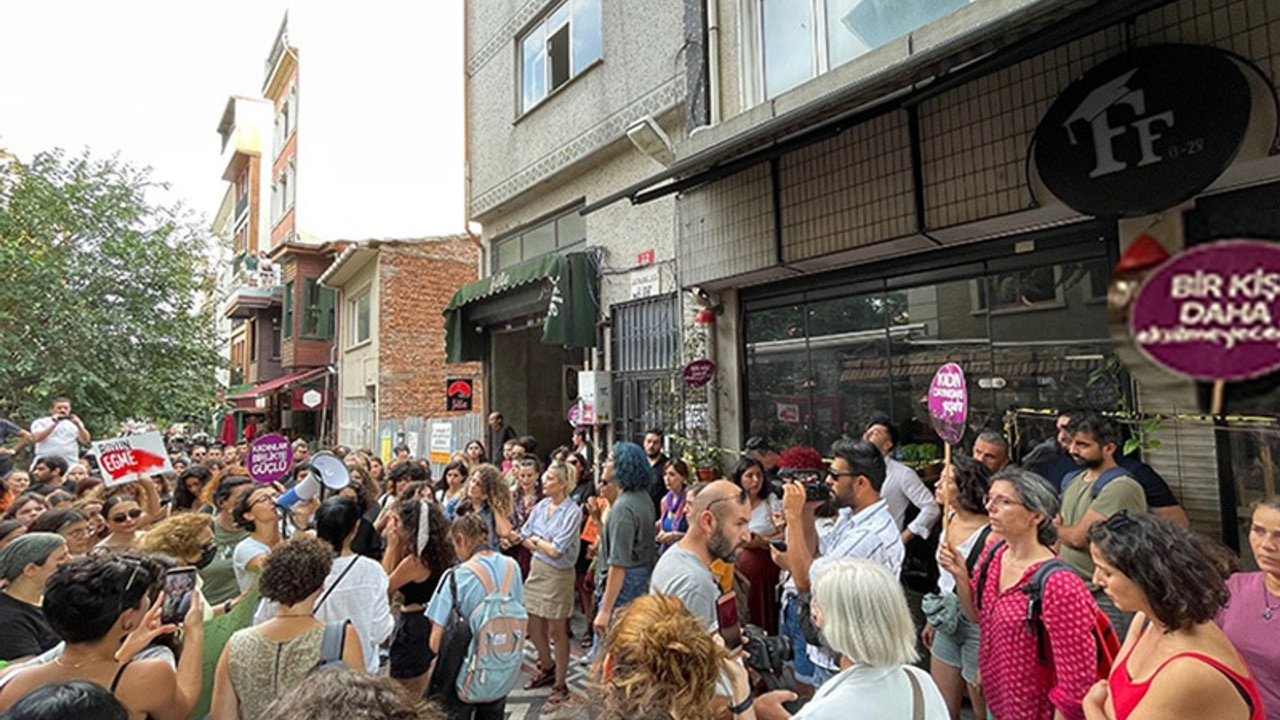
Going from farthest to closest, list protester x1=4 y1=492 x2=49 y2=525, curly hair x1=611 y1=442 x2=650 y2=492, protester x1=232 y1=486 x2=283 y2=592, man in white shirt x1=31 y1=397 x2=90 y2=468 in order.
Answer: man in white shirt x1=31 y1=397 x2=90 y2=468, curly hair x1=611 y1=442 x2=650 y2=492, protester x1=4 y1=492 x2=49 y2=525, protester x1=232 y1=486 x2=283 y2=592

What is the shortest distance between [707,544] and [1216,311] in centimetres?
264

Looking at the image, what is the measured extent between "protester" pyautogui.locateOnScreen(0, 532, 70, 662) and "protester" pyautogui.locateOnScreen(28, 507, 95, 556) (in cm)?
57

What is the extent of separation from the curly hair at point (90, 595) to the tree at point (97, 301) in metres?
Answer: 13.9

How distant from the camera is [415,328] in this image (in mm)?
18000

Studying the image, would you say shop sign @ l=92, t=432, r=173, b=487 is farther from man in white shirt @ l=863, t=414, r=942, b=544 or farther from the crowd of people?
man in white shirt @ l=863, t=414, r=942, b=544

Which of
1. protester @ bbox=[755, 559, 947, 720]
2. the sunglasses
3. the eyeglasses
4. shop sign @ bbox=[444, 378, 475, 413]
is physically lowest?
protester @ bbox=[755, 559, 947, 720]

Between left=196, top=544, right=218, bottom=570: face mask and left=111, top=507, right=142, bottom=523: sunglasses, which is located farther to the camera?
left=111, top=507, right=142, bottom=523: sunglasses

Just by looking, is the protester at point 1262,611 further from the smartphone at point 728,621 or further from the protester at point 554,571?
the protester at point 554,571

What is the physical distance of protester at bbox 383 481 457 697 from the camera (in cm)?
343

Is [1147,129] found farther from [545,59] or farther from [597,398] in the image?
[545,59]

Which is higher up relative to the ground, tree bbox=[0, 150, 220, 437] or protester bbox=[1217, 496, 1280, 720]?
tree bbox=[0, 150, 220, 437]

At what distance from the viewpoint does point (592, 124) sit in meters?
10.0

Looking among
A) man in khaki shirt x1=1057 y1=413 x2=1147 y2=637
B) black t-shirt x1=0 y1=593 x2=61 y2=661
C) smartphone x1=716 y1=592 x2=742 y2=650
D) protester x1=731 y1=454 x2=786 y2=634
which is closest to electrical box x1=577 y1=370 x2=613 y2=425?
protester x1=731 y1=454 x2=786 y2=634

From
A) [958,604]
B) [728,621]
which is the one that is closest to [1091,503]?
[958,604]
